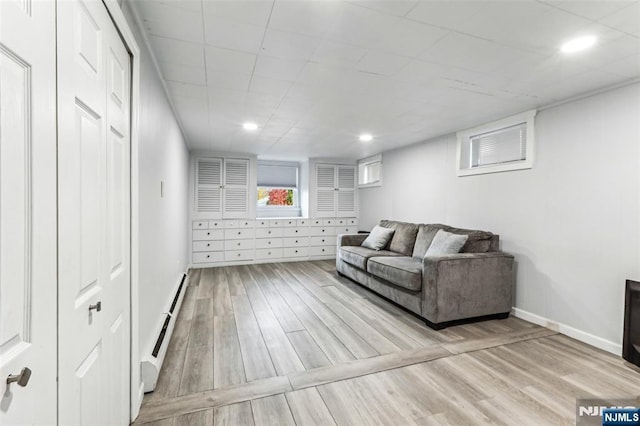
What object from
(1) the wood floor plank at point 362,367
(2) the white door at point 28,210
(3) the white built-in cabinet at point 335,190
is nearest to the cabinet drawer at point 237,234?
(3) the white built-in cabinet at point 335,190

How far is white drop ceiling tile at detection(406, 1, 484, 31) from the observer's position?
145cm

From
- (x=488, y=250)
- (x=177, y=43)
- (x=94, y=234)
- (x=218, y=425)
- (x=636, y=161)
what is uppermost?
(x=177, y=43)

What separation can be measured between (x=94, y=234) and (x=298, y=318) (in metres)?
2.30

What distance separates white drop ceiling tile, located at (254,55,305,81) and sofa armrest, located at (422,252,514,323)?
2139mm

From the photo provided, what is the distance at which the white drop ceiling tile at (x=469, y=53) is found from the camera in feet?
5.86

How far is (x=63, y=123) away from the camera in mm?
825

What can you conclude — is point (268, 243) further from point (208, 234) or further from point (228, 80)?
point (228, 80)

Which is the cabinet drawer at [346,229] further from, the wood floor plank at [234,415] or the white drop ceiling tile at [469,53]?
the wood floor plank at [234,415]

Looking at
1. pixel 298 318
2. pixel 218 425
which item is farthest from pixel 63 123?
pixel 298 318

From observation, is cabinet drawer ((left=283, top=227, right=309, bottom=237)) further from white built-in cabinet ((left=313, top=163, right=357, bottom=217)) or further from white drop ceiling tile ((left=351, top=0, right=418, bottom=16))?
white drop ceiling tile ((left=351, top=0, right=418, bottom=16))

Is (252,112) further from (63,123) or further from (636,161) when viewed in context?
(636,161)

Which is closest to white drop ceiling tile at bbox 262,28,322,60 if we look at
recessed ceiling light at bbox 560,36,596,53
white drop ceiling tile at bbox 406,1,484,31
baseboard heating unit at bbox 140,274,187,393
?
white drop ceiling tile at bbox 406,1,484,31

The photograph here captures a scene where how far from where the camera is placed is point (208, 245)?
18.0 ft

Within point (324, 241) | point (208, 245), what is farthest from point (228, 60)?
point (324, 241)
